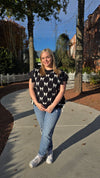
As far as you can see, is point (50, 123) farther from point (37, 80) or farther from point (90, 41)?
point (90, 41)

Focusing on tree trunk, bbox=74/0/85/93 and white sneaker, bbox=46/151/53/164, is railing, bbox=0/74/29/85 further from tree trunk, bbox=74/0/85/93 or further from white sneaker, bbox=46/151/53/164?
white sneaker, bbox=46/151/53/164

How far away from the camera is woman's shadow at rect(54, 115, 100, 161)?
2.98 metres

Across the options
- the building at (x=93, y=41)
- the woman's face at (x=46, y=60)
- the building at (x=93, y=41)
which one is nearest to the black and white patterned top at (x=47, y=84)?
the woman's face at (x=46, y=60)

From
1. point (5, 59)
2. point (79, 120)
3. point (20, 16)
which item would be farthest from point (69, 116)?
point (5, 59)

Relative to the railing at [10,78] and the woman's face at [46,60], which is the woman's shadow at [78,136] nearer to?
the woman's face at [46,60]

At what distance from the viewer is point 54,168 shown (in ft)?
7.88

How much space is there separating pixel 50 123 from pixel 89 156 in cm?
104

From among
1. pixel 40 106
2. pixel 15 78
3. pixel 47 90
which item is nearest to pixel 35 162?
pixel 40 106

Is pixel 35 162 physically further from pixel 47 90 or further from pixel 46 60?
pixel 46 60

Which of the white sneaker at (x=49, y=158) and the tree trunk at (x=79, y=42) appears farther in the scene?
the tree trunk at (x=79, y=42)

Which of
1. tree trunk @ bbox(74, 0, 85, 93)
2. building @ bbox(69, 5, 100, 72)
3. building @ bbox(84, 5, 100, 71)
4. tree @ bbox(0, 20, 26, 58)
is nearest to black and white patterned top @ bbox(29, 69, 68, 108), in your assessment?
tree trunk @ bbox(74, 0, 85, 93)

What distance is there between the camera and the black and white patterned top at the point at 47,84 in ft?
7.61

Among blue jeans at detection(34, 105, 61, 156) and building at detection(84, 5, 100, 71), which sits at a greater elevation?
building at detection(84, 5, 100, 71)

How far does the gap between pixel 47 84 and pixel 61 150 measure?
1446mm
